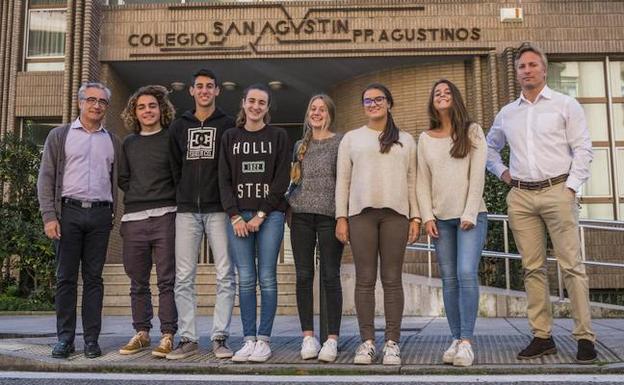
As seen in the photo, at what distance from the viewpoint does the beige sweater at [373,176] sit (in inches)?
156

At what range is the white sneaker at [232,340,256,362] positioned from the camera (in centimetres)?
395

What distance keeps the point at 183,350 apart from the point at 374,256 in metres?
1.50

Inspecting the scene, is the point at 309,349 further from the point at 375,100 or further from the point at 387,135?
the point at 375,100

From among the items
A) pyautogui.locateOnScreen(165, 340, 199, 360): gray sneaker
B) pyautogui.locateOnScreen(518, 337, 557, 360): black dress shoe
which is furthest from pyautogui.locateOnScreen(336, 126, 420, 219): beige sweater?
pyautogui.locateOnScreen(165, 340, 199, 360): gray sneaker

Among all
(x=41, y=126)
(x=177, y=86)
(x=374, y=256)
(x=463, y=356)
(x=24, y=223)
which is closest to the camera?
(x=463, y=356)

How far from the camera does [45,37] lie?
12156 millimetres

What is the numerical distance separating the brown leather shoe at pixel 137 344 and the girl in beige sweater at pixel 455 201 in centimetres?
224

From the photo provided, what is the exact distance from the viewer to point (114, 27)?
11.2 m

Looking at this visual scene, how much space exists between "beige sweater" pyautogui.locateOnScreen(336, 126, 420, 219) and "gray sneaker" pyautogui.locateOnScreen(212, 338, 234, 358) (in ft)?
3.99

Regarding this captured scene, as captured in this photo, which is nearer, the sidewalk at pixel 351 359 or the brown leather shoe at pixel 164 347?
the sidewalk at pixel 351 359

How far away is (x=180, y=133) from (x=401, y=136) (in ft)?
5.35

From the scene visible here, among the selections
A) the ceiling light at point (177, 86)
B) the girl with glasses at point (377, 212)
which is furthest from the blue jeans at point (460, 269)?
the ceiling light at point (177, 86)

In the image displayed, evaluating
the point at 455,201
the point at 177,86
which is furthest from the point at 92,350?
the point at 177,86

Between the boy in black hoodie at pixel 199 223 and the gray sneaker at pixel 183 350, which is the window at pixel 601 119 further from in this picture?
the gray sneaker at pixel 183 350
